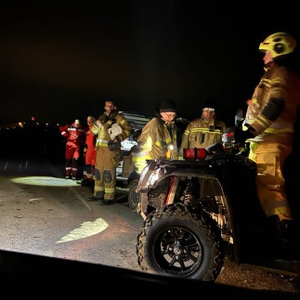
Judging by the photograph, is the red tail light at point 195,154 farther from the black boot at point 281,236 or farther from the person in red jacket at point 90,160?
the person in red jacket at point 90,160

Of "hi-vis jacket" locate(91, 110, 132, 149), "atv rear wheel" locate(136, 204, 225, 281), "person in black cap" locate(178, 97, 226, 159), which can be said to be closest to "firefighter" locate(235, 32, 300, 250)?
"atv rear wheel" locate(136, 204, 225, 281)

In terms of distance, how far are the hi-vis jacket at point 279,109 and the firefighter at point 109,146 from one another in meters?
3.91

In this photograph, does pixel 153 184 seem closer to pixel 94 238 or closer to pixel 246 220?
pixel 246 220

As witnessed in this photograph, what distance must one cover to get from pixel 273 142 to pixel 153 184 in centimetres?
131

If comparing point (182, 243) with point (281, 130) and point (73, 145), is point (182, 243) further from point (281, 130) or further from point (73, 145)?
point (73, 145)

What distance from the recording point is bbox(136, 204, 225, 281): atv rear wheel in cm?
288

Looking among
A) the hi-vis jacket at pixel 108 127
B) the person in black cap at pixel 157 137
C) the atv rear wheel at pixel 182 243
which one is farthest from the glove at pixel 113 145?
the atv rear wheel at pixel 182 243

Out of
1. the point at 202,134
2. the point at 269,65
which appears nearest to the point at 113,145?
the point at 202,134

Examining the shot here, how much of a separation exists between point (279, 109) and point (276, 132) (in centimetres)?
22

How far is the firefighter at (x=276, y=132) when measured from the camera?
9.24 ft

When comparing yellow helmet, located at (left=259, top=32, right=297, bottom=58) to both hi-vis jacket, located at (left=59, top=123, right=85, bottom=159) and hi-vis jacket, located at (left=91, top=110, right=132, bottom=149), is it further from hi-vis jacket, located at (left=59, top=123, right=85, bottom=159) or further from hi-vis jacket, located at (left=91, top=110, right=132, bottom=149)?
hi-vis jacket, located at (left=59, top=123, right=85, bottom=159)

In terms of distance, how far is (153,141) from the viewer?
5223 millimetres

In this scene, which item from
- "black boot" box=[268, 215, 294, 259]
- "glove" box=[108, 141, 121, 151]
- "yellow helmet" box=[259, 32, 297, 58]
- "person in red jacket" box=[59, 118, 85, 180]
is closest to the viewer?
"black boot" box=[268, 215, 294, 259]

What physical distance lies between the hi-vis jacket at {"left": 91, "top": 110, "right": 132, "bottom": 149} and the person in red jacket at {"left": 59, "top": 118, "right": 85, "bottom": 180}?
418cm
